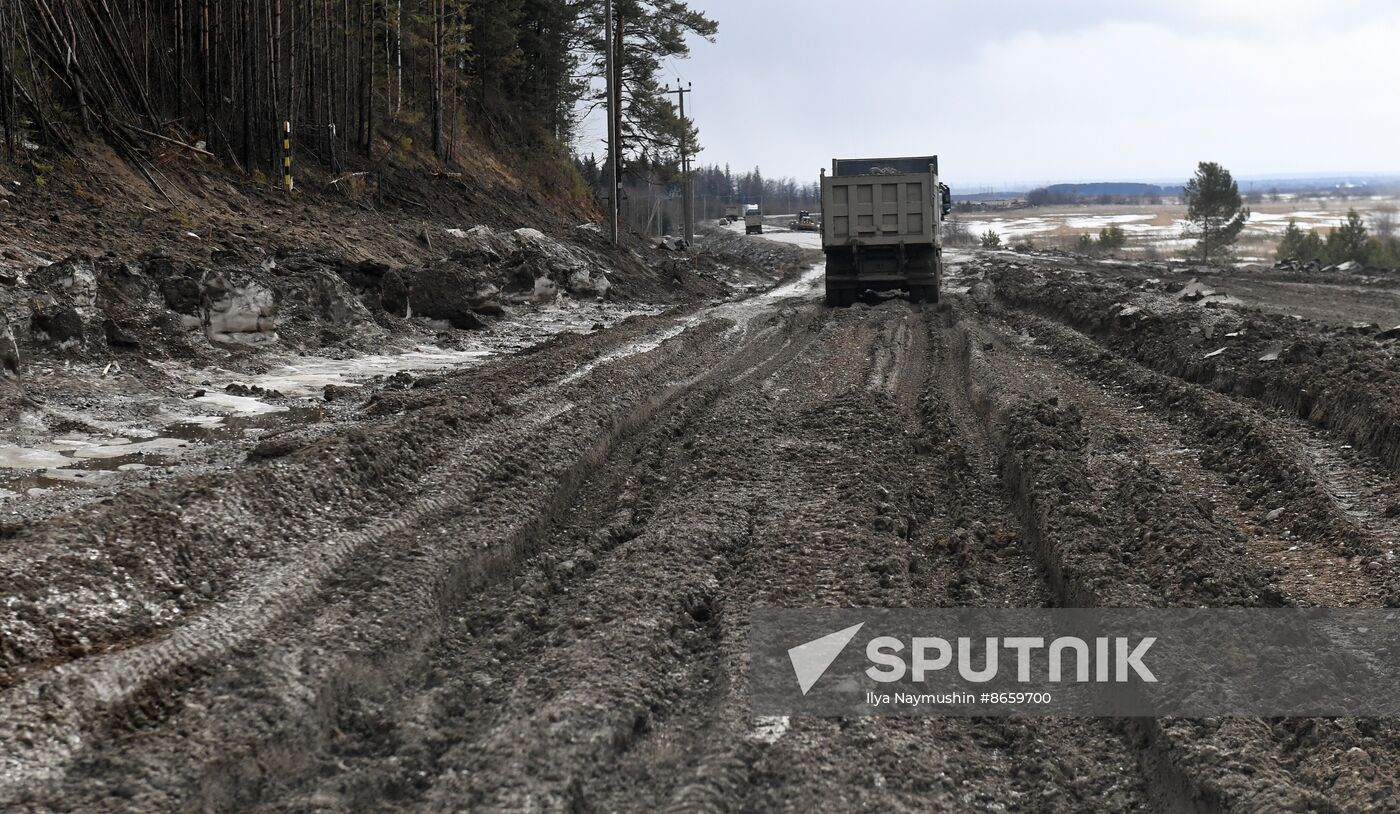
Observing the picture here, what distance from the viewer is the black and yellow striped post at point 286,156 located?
20.9 meters

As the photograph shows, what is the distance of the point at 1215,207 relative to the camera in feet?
203

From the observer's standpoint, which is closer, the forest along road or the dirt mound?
the forest along road

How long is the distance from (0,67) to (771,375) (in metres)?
10.4

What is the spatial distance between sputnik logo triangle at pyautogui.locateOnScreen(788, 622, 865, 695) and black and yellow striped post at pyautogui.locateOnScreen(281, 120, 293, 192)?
18462 mm

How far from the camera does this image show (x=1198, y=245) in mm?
64875

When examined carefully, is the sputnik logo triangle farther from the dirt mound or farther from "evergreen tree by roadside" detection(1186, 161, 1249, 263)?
"evergreen tree by roadside" detection(1186, 161, 1249, 263)

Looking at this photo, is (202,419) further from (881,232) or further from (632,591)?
(881,232)

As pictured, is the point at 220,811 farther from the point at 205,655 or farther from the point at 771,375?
the point at 771,375

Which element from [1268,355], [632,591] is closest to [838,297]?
[1268,355]

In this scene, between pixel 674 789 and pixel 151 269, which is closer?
pixel 674 789

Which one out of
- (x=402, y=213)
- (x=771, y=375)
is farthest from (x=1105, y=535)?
(x=402, y=213)

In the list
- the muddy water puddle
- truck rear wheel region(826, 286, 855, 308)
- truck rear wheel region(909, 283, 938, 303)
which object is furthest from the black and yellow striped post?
truck rear wheel region(909, 283, 938, 303)

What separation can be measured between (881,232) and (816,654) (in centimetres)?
1832

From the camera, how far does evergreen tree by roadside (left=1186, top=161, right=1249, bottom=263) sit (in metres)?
61.7
